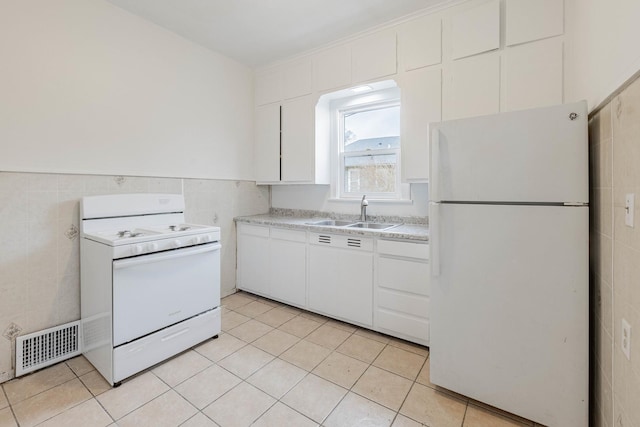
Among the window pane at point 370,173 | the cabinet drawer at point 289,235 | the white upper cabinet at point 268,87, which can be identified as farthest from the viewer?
the white upper cabinet at point 268,87

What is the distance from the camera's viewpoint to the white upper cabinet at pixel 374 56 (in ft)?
8.43

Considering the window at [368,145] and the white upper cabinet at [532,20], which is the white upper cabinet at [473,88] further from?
the window at [368,145]

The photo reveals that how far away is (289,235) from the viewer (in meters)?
2.91

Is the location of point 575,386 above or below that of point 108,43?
below

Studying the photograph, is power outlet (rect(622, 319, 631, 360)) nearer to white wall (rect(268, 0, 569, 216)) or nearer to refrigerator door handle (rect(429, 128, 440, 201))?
refrigerator door handle (rect(429, 128, 440, 201))

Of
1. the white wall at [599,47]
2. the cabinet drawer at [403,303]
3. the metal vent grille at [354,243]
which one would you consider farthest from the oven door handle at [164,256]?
the white wall at [599,47]

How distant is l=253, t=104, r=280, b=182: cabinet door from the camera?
3.41 m

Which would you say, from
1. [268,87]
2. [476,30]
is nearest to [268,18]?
[268,87]

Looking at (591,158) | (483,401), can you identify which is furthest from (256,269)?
(591,158)

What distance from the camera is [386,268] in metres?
2.33

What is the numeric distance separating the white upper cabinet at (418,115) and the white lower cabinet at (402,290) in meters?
0.66

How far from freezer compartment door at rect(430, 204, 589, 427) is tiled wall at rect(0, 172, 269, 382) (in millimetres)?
2522

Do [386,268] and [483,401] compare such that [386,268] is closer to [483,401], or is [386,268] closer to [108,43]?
[483,401]

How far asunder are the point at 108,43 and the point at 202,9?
2.59 ft
